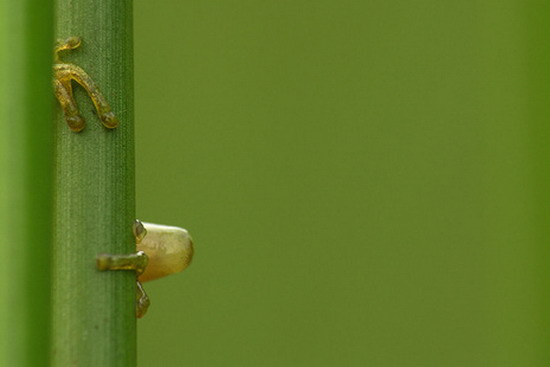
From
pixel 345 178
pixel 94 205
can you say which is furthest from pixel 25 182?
pixel 345 178

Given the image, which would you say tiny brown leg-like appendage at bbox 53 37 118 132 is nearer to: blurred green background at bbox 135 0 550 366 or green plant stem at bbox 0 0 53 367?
green plant stem at bbox 0 0 53 367

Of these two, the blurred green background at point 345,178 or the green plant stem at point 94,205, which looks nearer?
the green plant stem at point 94,205

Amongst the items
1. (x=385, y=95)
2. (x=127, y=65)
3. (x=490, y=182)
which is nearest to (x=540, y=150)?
(x=490, y=182)

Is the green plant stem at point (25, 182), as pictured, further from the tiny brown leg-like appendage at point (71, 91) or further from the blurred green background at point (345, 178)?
the blurred green background at point (345, 178)

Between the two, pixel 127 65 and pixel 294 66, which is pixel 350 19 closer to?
pixel 294 66

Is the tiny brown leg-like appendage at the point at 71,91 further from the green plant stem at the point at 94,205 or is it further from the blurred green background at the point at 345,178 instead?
the blurred green background at the point at 345,178

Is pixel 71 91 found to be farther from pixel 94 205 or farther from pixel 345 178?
pixel 345 178

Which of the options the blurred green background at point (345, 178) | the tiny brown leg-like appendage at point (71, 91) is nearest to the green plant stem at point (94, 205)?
the tiny brown leg-like appendage at point (71, 91)
